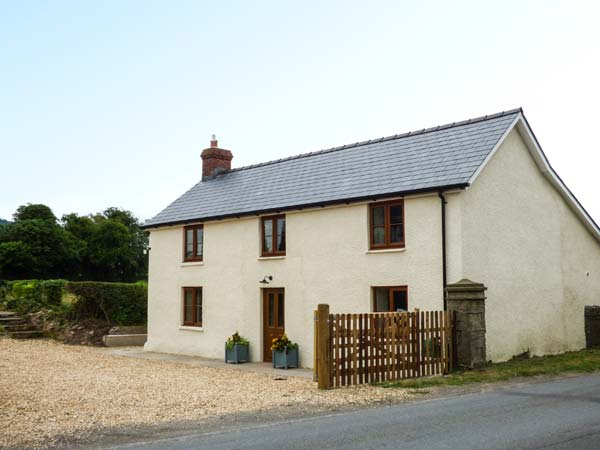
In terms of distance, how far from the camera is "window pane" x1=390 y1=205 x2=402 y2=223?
17.9 meters

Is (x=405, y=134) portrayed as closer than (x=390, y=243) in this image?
No

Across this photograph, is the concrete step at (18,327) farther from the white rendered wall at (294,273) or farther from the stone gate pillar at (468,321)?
the stone gate pillar at (468,321)

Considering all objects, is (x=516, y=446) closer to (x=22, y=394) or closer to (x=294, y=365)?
(x=22, y=394)

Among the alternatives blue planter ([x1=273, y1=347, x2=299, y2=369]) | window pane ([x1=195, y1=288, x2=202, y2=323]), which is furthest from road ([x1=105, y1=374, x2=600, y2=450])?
window pane ([x1=195, y1=288, x2=202, y2=323])

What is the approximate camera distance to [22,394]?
13.0 m

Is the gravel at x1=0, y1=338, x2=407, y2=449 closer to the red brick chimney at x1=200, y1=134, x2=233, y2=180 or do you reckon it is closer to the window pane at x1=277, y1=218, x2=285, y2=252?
the window pane at x1=277, y1=218, x2=285, y2=252

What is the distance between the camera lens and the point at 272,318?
20875 mm

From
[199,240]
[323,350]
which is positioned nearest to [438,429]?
[323,350]

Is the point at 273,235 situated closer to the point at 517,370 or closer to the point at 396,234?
the point at 396,234

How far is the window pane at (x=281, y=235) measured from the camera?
20.9 metres

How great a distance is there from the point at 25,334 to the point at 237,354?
1229 cm

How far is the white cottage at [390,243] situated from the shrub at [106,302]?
5129 mm

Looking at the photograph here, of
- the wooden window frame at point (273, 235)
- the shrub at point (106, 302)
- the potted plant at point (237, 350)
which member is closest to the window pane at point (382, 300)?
the wooden window frame at point (273, 235)

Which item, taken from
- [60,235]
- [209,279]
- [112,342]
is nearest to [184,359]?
[209,279]
